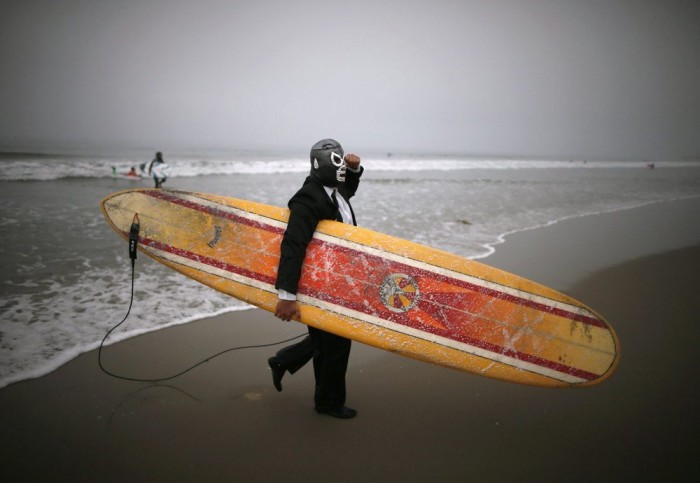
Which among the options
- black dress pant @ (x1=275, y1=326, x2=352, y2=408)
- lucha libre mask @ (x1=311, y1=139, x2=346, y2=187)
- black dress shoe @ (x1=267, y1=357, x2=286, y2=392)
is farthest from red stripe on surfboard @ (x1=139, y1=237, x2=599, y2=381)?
lucha libre mask @ (x1=311, y1=139, x2=346, y2=187)

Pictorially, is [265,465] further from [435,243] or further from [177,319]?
[435,243]

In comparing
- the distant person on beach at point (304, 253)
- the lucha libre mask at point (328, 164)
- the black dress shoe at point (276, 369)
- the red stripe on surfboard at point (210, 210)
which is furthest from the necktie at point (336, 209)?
the black dress shoe at point (276, 369)

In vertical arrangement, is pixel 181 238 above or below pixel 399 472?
above

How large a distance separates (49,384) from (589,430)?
374 cm

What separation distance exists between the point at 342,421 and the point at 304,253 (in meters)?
1.18

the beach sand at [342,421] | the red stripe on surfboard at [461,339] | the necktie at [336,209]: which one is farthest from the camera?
the red stripe on surfboard at [461,339]

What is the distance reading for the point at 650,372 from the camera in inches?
111

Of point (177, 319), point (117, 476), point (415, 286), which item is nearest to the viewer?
point (117, 476)

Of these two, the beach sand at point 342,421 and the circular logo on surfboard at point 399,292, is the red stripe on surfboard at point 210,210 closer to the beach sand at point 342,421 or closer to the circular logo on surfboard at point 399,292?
the circular logo on surfboard at point 399,292

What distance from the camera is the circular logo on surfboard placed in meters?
2.42

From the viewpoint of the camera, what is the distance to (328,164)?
2.05m

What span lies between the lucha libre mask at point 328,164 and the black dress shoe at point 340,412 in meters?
1.47

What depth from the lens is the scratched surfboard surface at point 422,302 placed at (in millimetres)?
2369

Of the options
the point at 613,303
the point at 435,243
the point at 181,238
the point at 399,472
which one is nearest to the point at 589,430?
the point at 399,472
